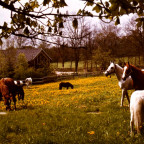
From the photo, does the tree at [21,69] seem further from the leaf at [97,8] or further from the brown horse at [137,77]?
the leaf at [97,8]

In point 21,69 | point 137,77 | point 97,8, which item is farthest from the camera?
point 21,69

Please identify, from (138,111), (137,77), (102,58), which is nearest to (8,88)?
(137,77)

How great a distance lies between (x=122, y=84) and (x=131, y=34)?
44.7 m

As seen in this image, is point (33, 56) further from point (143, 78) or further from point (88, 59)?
point (143, 78)

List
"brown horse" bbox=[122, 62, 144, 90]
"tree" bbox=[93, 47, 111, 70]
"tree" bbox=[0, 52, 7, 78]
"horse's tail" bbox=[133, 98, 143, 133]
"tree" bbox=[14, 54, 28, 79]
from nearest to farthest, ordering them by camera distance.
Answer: "horse's tail" bbox=[133, 98, 143, 133] < "brown horse" bbox=[122, 62, 144, 90] < "tree" bbox=[0, 52, 7, 78] < "tree" bbox=[14, 54, 28, 79] < "tree" bbox=[93, 47, 111, 70]

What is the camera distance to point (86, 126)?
20.9ft

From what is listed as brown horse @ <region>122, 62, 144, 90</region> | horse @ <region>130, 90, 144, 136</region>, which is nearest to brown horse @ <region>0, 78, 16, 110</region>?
brown horse @ <region>122, 62, 144, 90</region>

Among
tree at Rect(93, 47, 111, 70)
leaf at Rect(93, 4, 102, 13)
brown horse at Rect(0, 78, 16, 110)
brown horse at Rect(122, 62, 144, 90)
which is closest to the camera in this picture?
leaf at Rect(93, 4, 102, 13)

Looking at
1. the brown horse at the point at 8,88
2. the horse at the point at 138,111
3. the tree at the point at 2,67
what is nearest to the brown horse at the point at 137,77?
the horse at the point at 138,111

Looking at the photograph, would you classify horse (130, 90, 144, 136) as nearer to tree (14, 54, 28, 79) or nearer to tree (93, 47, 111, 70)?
tree (14, 54, 28, 79)

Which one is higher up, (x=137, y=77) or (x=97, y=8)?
(x=97, y=8)

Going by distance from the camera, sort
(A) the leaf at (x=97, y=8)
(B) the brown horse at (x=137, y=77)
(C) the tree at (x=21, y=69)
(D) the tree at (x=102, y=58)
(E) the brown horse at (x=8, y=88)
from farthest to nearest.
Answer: (D) the tree at (x=102, y=58) → (C) the tree at (x=21, y=69) → (E) the brown horse at (x=8, y=88) → (B) the brown horse at (x=137, y=77) → (A) the leaf at (x=97, y=8)

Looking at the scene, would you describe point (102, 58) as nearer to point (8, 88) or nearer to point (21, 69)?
point (21, 69)

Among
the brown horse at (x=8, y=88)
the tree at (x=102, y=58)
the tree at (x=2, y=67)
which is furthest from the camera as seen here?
the tree at (x=102, y=58)
